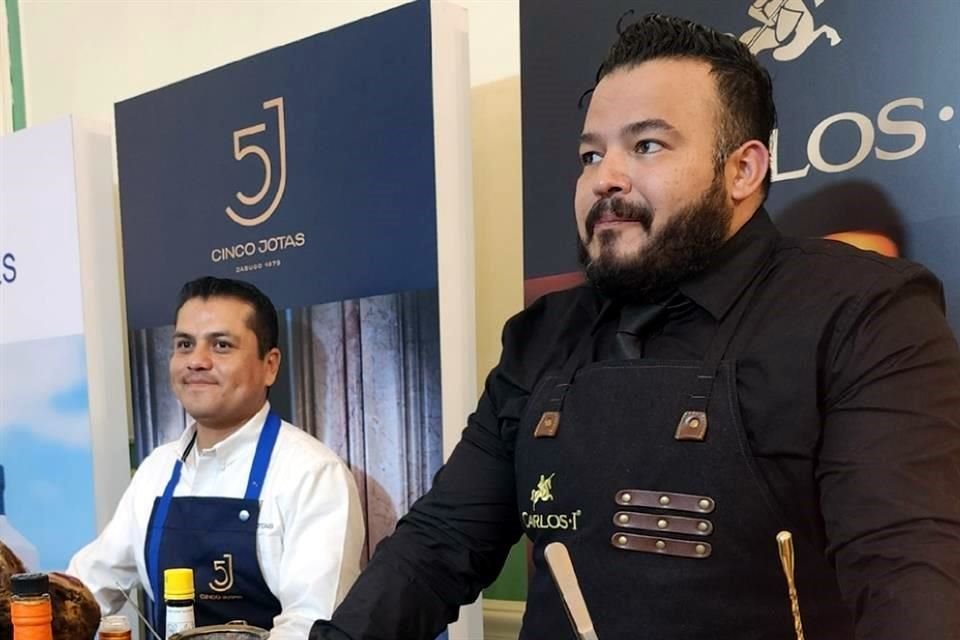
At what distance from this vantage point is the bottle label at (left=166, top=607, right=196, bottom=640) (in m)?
1.05

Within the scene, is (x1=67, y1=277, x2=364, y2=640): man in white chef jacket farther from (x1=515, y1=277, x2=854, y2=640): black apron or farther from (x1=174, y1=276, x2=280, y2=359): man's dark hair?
(x1=515, y1=277, x2=854, y2=640): black apron

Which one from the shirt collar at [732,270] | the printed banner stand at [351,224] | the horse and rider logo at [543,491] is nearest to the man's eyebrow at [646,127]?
the shirt collar at [732,270]

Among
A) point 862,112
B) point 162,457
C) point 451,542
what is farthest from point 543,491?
point 162,457

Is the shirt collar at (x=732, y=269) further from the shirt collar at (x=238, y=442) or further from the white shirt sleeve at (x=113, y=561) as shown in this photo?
the white shirt sleeve at (x=113, y=561)

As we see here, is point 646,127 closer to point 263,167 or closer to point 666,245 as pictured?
point 666,245

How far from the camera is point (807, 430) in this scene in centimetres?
78

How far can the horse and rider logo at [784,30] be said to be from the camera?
1104mm

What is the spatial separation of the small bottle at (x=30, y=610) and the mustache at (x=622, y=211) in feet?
2.27

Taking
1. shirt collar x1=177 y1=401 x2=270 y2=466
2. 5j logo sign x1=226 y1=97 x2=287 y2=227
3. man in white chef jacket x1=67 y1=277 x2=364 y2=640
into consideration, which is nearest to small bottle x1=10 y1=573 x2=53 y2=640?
man in white chef jacket x1=67 y1=277 x2=364 y2=640

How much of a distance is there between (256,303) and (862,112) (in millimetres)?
1037

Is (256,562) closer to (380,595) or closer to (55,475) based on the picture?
(380,595)

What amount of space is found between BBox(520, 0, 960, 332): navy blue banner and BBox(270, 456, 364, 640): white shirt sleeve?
776 millimetres

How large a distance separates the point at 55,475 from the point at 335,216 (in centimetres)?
99

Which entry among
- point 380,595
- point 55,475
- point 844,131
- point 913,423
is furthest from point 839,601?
point 55,475
